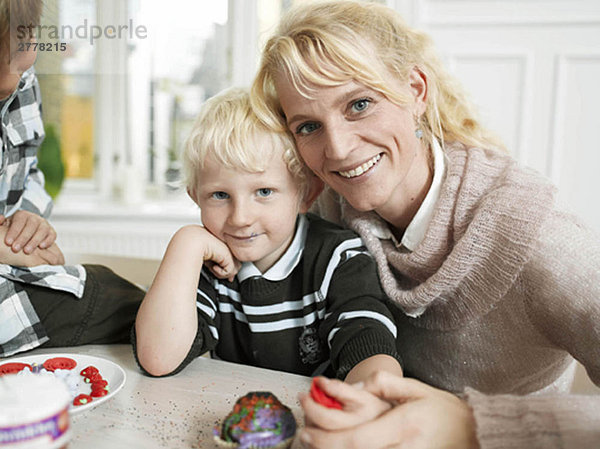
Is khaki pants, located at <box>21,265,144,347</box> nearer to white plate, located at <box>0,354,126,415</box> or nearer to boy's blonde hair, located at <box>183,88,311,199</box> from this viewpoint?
white plate, located at <box>0,354,126,415</box>

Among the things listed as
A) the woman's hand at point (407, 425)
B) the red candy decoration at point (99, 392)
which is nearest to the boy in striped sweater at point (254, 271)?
the red candy decoration at point (99, 392)

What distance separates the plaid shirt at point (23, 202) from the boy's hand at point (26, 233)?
0.17 ft

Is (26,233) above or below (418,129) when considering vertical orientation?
below

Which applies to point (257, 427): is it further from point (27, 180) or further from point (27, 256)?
point (27, 180)

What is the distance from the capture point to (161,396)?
0.82 meters

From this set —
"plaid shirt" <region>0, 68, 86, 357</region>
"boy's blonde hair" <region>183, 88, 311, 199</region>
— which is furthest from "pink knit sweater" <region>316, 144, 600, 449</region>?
"plaid shirt" <region>0, 68, 86, 357</region>

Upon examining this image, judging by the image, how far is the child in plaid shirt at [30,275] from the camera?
0.95 meters

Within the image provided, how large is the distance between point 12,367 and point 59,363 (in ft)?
0.21

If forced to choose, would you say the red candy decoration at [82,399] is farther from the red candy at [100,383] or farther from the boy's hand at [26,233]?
the boy's hand at [26,233]

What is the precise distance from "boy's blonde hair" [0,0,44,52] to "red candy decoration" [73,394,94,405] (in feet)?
1.88

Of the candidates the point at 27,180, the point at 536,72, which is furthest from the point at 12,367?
the point at 536,72

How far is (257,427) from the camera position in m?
0.59

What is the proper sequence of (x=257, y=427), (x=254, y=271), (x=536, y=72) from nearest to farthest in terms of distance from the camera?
(x=257, y=427) < (x=254, y=271) < (x=536, y=72)

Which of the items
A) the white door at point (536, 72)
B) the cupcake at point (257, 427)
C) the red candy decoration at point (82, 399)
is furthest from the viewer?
the white door at point (536, 72)
